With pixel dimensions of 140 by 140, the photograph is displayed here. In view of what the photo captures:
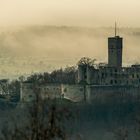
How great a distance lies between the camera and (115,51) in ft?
250

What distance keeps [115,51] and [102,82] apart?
28.3 ft

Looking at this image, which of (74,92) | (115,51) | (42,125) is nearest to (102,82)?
(74,92)

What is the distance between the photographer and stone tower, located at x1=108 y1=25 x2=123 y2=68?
73500 millimetres

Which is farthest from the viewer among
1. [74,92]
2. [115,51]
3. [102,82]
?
[115,51]

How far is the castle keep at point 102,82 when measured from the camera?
62547mm

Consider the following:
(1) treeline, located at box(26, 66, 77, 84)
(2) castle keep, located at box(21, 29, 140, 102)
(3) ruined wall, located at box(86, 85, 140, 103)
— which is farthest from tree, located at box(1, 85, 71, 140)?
(1) treeline, located at box(26, 66, 77, 84)

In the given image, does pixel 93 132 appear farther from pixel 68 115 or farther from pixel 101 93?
pixel 68 115

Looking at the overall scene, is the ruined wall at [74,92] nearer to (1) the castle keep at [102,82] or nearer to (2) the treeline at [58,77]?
(1) the castle keep at [102,82]

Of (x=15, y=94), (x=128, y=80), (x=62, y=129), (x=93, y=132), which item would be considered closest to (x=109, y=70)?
(x=128, y=80)

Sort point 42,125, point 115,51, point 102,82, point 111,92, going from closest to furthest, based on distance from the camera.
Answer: point 42,125 < point 111,92 < point 102,82 < point 115,51

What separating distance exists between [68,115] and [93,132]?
89.6 feet

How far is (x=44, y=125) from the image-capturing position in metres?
17.2

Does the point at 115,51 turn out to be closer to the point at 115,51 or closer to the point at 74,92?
the point at 115,51

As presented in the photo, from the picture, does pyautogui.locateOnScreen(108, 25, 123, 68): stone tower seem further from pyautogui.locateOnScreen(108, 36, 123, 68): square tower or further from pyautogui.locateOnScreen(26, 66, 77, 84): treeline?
pyautogui.locateOnScreen(26, 66, 77, 84): treeline
